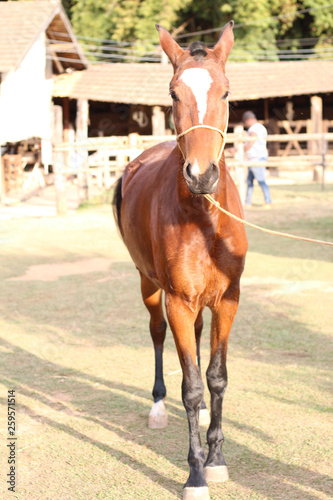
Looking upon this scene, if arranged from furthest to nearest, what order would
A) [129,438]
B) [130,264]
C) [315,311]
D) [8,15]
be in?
1. [8,15]
2. [130,264]
3. [315,311]
4. [129,438]

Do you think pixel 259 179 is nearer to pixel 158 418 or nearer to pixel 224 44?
pixel 158 418

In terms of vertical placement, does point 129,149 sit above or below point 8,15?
below

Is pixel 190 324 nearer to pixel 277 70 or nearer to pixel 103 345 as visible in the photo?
pixel 103 345

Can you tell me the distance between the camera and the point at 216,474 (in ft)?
11.1

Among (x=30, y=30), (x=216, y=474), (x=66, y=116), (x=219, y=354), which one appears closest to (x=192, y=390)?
(x=219, y=354)

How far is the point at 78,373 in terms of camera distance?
5160 millimetres

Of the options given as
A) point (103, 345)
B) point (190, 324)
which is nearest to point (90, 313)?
point (103, 345)

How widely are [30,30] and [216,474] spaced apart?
1928cm

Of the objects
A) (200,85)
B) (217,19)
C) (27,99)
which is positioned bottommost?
(200,85)

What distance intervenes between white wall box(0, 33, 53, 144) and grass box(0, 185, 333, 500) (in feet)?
36.9

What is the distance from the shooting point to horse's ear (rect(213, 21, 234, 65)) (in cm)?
335

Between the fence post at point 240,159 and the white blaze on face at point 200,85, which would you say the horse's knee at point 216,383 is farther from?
the fence post at point 240,159

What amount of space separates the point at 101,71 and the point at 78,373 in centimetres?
2326

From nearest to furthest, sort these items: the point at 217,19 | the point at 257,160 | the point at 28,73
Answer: the point at 257,160 < the point at 28,73 < the point at 217,19
